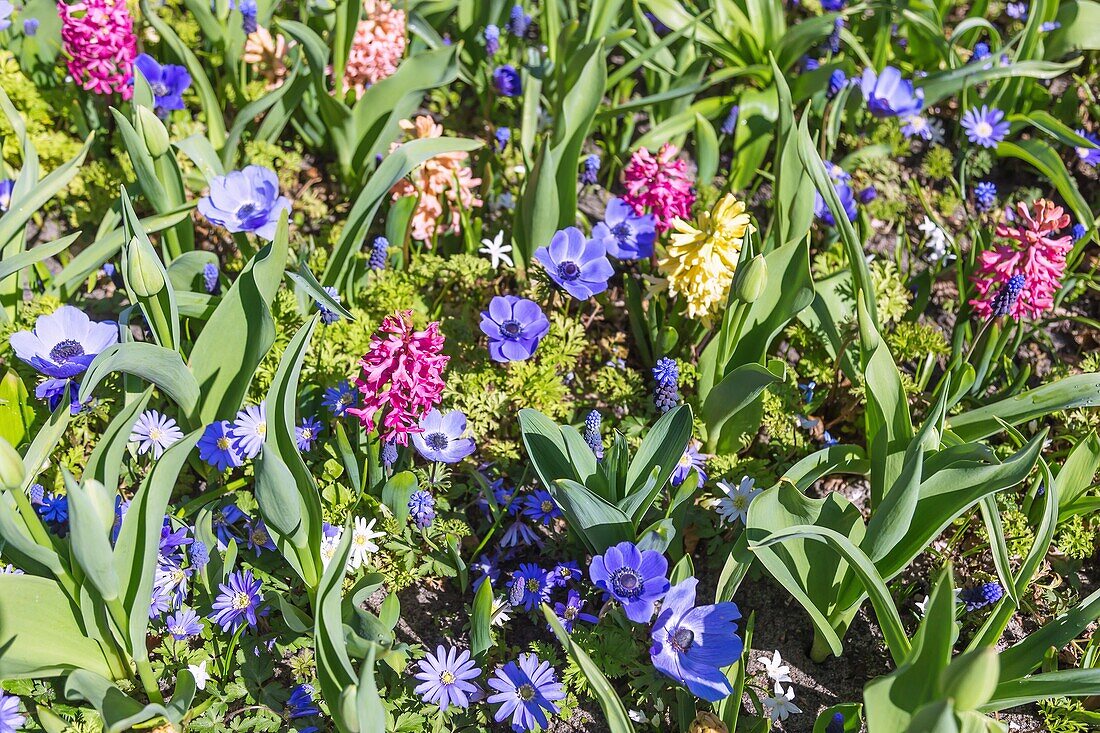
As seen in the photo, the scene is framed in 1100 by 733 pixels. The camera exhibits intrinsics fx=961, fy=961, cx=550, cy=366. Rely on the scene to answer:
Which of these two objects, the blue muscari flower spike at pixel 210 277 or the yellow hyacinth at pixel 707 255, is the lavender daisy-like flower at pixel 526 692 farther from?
the blue muscari flower spike at pixel 210 277

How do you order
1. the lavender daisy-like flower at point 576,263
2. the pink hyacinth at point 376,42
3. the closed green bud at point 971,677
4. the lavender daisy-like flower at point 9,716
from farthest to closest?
the pink hyacinth at point 376,42 < the lavender daisy-like flower at point 576,263 < the lavender daisy-like flower at point 9,716 < the closed green bud at point 971,677

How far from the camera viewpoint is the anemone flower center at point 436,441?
2.03 meters

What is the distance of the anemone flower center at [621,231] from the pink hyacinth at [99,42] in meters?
1.35

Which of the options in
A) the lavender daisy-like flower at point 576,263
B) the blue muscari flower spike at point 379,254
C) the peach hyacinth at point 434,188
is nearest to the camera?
the lavender daisy-like flower at point 576,263

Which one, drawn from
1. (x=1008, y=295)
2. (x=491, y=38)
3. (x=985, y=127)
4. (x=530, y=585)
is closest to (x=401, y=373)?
(x=530, y=585)

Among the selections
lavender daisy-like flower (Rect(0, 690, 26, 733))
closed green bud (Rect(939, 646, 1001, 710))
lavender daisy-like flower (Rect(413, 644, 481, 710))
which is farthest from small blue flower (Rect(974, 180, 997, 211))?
lavender daisy-like flower (Rect(0, 690, 26, 733))

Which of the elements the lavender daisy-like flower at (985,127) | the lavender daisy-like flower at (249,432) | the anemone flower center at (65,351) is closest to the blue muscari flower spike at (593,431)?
the lavender daisy-like flower at (249,432)

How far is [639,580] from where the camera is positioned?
181 cm

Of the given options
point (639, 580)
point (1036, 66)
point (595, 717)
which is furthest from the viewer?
point (1036, 66)

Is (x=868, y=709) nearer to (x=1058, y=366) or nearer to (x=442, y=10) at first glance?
(x=1058, y=366)

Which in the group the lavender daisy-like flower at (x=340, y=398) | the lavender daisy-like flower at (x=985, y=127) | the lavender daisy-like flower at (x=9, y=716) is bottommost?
the lavender daisy-like flower at (x=9, y=716)

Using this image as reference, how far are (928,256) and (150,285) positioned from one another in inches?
86.3

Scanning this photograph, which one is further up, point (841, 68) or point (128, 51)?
point (128, 51)

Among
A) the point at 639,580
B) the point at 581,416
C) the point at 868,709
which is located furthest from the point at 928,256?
the point at 868,709
